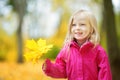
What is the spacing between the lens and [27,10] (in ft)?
67.2

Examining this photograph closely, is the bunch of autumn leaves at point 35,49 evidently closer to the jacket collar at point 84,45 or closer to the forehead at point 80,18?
the jacket collar at point 84,45

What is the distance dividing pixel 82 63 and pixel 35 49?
457mm

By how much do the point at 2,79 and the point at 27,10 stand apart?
10038mm

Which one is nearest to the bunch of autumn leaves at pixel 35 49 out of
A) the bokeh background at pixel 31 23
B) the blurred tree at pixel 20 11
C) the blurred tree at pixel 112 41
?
the blurred tree at pixel 112 41

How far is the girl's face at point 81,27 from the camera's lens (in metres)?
3.96

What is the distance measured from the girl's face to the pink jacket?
0.28ft

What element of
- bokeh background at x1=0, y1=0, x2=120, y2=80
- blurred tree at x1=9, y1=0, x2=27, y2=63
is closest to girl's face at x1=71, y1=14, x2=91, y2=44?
bokeh background at x1=0, y1=0, x2=120, y2=80

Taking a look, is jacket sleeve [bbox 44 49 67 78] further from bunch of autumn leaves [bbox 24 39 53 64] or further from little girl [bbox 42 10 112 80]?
bunch of autumn leaves [bbox 24 39 53 64]

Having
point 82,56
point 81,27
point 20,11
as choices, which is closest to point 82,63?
point 82,56

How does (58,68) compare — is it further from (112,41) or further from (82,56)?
(112,41)

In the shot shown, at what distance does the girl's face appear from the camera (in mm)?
3955

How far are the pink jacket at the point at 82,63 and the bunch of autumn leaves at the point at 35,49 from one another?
0.47 feet

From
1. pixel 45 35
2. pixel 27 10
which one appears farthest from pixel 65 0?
pixel 45 35

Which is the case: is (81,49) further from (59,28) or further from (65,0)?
(59,28)
